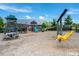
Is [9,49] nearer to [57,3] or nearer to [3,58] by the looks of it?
[3,58]

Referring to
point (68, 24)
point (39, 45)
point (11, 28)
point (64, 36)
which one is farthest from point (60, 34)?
point (11, 28)

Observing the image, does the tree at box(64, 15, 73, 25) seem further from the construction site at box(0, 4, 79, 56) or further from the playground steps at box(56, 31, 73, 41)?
the playground steps at box(56, 31, 73, 41)

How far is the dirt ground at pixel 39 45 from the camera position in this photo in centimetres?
301

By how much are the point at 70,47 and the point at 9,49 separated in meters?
0.70

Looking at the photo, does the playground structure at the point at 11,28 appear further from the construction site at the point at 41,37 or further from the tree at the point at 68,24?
the tree at the point at 68,24

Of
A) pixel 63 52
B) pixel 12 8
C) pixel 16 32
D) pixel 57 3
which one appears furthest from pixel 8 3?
pixel 63 52

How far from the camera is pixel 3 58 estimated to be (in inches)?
119

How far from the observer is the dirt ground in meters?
3.01

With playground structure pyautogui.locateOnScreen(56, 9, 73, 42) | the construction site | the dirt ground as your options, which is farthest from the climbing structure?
playground structure pyautogui.locateOnScreen(56, 9, 73, 42)

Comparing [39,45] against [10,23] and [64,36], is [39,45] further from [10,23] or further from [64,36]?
[10,23]

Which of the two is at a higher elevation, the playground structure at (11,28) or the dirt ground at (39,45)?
the playground structure at (11,28)

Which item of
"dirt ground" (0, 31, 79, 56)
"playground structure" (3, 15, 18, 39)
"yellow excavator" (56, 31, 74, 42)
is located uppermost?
"playground structure" (3, 15, 18, 39)

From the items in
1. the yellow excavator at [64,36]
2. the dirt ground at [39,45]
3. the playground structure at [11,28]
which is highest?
the playground structure at [11,28]

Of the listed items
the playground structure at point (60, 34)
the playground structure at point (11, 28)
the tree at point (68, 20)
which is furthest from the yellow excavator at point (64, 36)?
the playground structure at point (11, 28)
